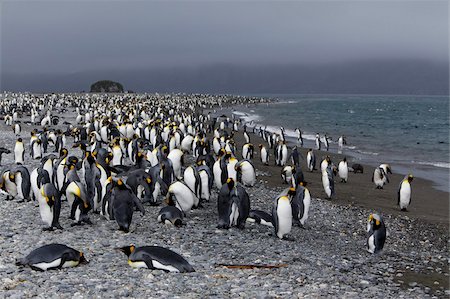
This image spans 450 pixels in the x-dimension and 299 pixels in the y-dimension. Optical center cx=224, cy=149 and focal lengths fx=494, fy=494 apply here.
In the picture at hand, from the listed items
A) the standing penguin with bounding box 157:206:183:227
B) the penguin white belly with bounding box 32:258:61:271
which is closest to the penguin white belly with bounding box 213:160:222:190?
the standing penguin with bounding box 157:206:183:227

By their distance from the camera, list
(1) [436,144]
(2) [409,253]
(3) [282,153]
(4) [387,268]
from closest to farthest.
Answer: (4) [387,268]
(2) [409,253]
(3) [282,153]
(1) [436,144]

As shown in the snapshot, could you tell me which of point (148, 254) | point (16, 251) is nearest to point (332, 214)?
point (148, 254)

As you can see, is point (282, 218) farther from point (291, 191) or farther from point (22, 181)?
point (22, 181)

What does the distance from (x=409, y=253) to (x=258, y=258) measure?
Result: 2.77m

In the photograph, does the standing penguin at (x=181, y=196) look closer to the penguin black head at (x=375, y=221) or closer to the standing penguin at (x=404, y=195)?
the penguin black head at (x=375, y=221)

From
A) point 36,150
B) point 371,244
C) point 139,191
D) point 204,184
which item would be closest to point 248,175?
point 204,184

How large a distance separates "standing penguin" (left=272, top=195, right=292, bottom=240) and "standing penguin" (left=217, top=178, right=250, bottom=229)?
1.56 feet

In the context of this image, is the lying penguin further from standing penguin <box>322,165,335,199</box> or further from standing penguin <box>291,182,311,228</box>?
standing penguin <box>322,165,335,199</box>

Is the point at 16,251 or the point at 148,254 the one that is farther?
the point at 16,251

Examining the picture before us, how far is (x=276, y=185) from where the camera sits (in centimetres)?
1270

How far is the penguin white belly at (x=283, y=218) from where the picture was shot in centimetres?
753

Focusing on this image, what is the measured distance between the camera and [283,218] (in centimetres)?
755

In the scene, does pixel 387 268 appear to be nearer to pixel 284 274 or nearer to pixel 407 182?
pixel 284 274

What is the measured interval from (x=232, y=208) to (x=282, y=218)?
805 millimetres
